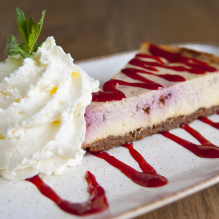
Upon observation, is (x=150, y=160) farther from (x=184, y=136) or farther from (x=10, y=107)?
(x=10, y=107)

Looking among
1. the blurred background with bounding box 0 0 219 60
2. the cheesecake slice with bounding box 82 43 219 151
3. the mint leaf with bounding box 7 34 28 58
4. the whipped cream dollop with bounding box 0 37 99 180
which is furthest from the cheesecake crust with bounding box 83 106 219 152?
the blurred background with bounding box 0 0 219 60

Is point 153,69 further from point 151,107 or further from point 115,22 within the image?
point 115,22

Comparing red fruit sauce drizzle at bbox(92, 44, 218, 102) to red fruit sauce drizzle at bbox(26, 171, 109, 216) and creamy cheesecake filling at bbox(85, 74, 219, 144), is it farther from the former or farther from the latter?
red fruit sauce drizzle at bbox(26, 171, 109, 216)

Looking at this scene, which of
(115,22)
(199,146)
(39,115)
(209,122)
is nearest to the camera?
(39,115)

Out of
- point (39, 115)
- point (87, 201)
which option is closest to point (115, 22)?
point (39, 115)

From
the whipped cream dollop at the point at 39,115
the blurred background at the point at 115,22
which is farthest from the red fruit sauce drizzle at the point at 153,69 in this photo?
the blurred background at the point at 115,22

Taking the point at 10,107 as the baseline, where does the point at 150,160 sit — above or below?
below

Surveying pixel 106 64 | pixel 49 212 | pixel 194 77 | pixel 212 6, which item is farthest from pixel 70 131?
pixel 212 6
